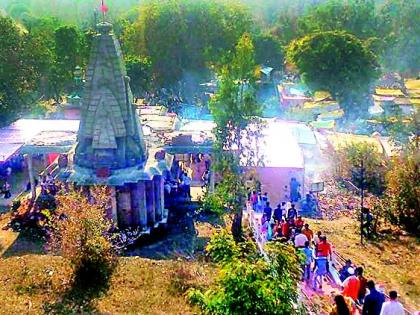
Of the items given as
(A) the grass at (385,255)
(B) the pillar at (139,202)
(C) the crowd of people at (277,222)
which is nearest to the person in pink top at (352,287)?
(C) the crowd of people at (277,222)

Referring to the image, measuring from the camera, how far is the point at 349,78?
40000 mm

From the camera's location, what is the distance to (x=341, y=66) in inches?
1582

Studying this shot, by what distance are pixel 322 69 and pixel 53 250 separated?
30.5 m

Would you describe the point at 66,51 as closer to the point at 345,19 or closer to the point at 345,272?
the point at 345,19

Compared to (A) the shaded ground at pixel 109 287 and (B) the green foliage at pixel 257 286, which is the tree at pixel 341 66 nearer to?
(A) the shaded ground at pixel 109 287

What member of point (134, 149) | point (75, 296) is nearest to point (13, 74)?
point (134, 149)

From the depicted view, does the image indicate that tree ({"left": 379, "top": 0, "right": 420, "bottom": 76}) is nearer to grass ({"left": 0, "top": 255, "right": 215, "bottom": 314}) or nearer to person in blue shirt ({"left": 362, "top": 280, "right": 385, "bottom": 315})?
grass ({"left": 0, "top": 255, "right": 215, "bottom": 314})

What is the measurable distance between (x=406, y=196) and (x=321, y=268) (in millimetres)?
7132

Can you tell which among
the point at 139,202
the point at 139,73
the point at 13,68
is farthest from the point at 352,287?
the point at 139,73

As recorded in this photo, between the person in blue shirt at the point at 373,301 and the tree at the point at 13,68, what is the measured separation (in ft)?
79.1

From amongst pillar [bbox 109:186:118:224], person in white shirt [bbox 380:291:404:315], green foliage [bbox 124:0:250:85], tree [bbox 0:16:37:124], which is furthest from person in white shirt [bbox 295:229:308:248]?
green foliage [bbox 124:0:250:85]

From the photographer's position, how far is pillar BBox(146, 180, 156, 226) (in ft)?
58.7

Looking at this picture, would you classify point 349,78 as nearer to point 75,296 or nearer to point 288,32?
point 288,32

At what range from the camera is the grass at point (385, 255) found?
14.1 m
